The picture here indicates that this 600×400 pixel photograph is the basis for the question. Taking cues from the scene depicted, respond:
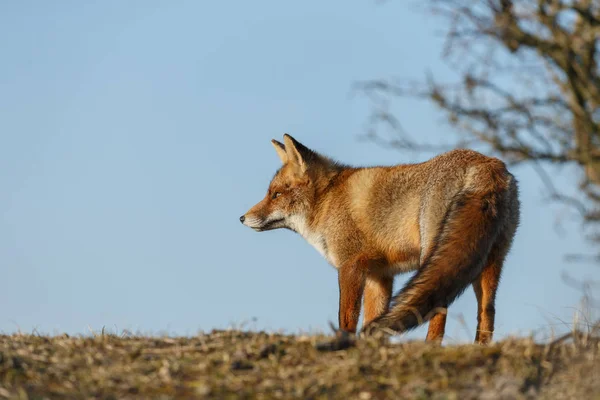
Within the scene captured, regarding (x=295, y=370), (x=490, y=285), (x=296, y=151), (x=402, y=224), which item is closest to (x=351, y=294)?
(x=402, y=224)

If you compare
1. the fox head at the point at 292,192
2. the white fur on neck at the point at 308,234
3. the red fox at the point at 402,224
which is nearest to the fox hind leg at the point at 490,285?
the red fox at the point at 402,224

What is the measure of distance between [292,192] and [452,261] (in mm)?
4314

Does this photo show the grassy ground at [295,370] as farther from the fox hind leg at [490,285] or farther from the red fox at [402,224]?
the fox hind leg at [490,285]

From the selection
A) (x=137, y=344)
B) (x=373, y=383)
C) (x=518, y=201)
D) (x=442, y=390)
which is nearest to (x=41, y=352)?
(x=137, y=344)

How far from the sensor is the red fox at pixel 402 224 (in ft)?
25.8

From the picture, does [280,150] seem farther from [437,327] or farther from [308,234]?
[437,327]

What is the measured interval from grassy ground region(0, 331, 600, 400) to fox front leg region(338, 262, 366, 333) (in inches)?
155

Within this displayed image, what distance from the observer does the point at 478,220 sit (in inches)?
336

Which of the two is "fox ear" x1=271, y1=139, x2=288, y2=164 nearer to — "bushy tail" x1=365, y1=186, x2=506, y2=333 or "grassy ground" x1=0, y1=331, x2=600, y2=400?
"bushy tail" x1=365, y1=186, x2=506, y2=333

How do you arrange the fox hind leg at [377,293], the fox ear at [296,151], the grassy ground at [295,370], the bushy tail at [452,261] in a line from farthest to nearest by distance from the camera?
the fox ear at [296,151] < the fox hind leg at [377,293] < the bushy tail at [452,261] < the grassy ground at [295,370]

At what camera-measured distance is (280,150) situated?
40.7 feet

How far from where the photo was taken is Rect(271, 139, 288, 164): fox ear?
12.3 meters

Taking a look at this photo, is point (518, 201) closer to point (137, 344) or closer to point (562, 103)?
point (562, 103)

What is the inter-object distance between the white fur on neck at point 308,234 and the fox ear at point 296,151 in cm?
79
